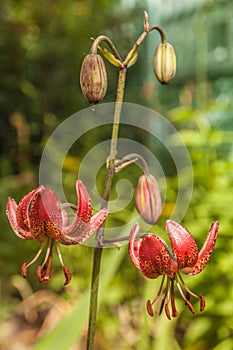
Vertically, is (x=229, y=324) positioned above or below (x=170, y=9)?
below

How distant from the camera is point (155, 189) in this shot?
2.12 ft

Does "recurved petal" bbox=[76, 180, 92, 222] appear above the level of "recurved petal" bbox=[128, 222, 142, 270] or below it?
above

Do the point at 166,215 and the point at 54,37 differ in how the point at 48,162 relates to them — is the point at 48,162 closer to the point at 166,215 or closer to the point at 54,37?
the point at 54,37

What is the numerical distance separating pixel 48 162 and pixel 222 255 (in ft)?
4.66

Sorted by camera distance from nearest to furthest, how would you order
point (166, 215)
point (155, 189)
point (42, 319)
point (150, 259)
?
1. point (150, 259)
2. point (155, 189)
3. point (166, 215)
4. point (42, 319)

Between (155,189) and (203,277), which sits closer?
(155,189)

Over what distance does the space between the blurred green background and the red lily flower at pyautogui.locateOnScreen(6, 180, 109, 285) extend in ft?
1.77

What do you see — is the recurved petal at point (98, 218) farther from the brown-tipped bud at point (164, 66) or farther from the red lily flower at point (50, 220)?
the brown-tipped bud at point (164, 66)

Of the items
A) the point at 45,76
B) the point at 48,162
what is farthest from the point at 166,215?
the point at 45,76

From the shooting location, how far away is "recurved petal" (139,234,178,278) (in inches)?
21.0

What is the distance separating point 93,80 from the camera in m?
0.58

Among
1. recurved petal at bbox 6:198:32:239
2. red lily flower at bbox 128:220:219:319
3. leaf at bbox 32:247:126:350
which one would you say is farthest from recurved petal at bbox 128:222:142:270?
leaf at bbox 32:247:126:350

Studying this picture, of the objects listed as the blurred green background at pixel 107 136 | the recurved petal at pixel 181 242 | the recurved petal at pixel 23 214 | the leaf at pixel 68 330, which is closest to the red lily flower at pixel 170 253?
the recurved petal at pixel 181 242

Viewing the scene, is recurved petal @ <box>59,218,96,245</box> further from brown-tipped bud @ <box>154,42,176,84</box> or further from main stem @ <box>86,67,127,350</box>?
brown-tipped bud @ <box>154,42,176,84</box>
